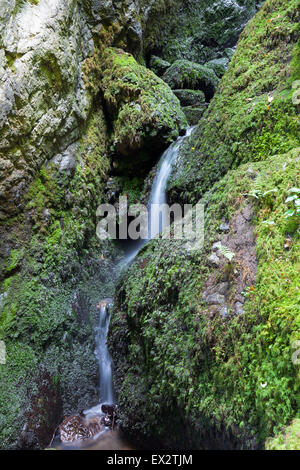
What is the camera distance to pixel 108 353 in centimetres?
574

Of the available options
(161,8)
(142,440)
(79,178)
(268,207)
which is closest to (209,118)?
(79,178)

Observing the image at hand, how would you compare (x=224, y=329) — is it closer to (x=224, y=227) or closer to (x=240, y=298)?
(x=240, y=298)

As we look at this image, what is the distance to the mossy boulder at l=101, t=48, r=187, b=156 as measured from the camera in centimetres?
801

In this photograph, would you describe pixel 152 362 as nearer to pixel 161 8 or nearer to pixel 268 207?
pixel 268 207

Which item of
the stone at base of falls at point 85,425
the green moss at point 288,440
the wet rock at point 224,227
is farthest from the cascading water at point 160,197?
the green moss at point 288,440

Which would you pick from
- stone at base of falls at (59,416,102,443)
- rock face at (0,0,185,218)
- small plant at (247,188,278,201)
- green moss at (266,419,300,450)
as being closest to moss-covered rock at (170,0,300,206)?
small plant at (247,188,278,201)

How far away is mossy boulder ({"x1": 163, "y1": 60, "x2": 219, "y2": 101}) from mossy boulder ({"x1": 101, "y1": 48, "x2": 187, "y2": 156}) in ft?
8.68

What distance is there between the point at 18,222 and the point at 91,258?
2.01 meters

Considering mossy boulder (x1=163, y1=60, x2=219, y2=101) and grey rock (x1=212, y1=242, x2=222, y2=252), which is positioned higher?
mossy boulder (x1=163, y1=60, x2=219, y2=101)

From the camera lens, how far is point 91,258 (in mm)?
7273

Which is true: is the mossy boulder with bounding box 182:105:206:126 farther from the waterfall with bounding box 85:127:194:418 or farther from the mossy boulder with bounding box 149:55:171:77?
the mossy boulder with bounding box 149:55:171:77

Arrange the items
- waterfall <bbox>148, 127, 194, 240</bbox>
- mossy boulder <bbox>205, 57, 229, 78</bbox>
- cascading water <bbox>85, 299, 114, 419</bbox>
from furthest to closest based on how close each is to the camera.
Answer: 1. mossy boulder <bbox>205, 57, 229, 78</bbox>
2. waterfall <bbox>148, 127, 194, 240</bbox>
3. cascading water <bbox>85, 299, 114, 419</bbox>

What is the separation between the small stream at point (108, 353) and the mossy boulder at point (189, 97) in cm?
255

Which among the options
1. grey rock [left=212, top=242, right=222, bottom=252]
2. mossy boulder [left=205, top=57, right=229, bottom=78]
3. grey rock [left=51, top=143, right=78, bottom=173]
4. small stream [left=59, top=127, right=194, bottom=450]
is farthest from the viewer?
mossy boulder [left=205, top=57, right=229, bottom=78]
